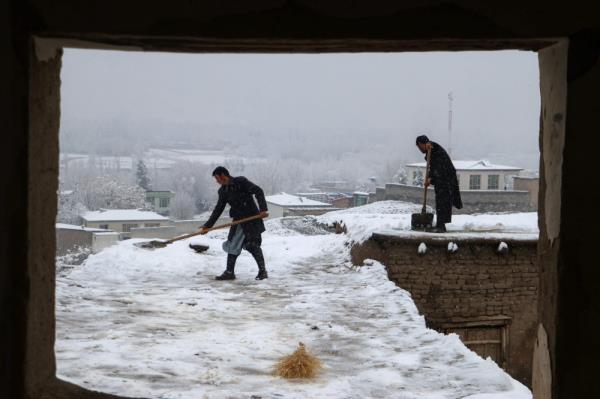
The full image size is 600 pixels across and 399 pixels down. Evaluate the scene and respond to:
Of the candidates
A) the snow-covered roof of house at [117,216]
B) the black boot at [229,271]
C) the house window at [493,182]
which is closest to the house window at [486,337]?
the black boot at [229,271]

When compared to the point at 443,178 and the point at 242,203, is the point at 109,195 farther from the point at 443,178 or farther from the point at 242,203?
the point at 242,203

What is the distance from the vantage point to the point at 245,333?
296 inches

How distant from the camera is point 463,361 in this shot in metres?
6.28

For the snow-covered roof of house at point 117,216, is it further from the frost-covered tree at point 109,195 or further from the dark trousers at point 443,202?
the dark trousers at point 443,202

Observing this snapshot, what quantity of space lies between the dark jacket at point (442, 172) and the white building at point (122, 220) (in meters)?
34.2

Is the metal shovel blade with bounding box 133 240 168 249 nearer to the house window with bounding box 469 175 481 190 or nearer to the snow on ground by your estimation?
the snow on ground

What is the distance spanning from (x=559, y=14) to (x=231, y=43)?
3.91 feet

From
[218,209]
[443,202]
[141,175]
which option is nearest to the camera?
[218,209]

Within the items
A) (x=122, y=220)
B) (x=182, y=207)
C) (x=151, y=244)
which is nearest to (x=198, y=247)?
(x=151, y=244)

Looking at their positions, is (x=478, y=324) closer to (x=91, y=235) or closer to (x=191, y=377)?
(x=191, y=377)

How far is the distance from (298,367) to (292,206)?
4016cm

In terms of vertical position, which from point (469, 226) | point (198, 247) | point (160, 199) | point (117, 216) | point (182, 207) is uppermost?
point (469, 226)

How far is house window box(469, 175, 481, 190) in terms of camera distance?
44.7 meters

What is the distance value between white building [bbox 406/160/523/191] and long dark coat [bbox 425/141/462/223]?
31.1m
